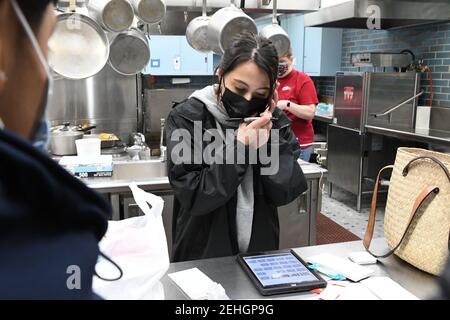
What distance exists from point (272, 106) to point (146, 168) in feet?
4.65

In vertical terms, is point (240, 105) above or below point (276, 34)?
below

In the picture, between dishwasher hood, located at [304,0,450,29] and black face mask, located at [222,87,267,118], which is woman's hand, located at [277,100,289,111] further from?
black face mask, located at [222,87,267,118]

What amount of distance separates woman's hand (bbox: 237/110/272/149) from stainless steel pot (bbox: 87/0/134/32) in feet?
2.78

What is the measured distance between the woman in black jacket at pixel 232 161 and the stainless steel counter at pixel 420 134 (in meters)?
2.54

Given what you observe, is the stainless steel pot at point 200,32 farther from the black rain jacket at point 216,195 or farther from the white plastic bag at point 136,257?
the white plastic bag at point 136,257

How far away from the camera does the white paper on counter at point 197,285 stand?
104 cm

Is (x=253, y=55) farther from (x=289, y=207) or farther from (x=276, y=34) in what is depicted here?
(x=289, y=207)

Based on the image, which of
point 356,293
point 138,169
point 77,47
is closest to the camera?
point 356,293

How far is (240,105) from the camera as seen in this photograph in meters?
1.41

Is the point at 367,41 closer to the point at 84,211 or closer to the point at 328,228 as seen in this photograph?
the point at 328,228

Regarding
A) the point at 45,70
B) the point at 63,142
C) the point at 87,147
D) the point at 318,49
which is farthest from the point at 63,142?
the point at 318,49

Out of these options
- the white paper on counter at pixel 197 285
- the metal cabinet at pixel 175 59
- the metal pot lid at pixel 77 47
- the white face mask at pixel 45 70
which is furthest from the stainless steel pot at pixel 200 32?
the metal cabinet at pixel 175 59

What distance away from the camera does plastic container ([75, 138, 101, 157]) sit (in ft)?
8.32

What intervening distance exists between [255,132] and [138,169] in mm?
1464
